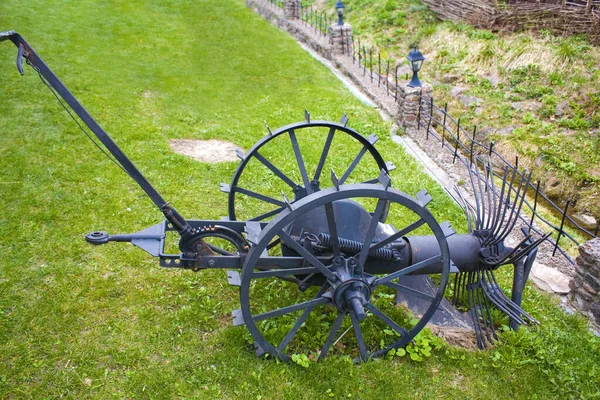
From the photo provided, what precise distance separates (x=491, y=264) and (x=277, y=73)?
969 cm

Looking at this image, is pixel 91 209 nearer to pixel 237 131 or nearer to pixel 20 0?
pixel 237 131

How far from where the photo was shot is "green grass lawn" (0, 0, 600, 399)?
4172 millimetres

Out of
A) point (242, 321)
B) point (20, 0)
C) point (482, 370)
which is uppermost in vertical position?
point (20, 0)

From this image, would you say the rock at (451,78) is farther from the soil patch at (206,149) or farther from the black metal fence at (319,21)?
the soil patch at (206,149)

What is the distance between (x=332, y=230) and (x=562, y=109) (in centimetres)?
865

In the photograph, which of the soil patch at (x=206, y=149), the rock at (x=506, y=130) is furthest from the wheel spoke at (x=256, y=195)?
the rock at (x=506, y=130)

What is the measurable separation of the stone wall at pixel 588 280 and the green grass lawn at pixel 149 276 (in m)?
0.22

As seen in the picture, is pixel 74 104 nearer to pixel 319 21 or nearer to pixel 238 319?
pixel 238 319

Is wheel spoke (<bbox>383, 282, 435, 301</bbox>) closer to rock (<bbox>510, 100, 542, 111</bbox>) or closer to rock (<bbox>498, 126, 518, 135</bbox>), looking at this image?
rock (<bbox>498, 126, 518, 135</bbox>)

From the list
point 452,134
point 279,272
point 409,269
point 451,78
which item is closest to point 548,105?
point 451,78

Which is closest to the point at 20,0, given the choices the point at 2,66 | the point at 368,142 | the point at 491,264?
the point at 2,66

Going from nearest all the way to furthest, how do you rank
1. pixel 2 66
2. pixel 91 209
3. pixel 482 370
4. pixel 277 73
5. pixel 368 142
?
pixel 482 370
pixel 368 142
pixel 91 209
pixel 2 66
pixel 277 73

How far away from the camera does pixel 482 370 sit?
4316mm

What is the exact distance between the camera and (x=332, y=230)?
389 cm
